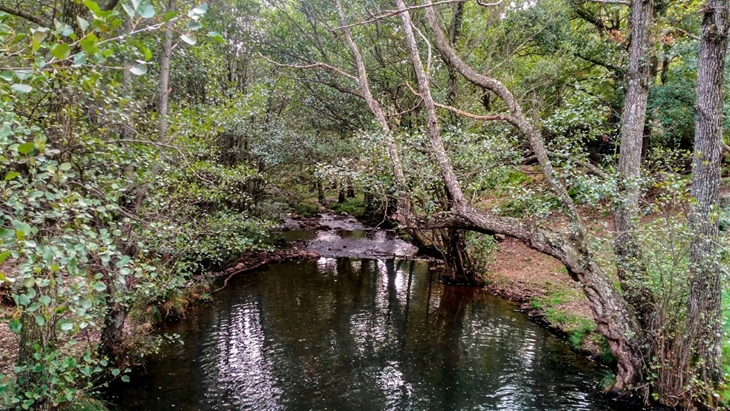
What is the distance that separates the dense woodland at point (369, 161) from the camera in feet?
10.1

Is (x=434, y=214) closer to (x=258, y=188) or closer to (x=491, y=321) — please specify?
(x=491, y=321)

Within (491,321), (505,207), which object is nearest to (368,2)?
(505,207)

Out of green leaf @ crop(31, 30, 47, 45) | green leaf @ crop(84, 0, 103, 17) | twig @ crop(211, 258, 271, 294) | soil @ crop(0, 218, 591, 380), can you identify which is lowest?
twig @ crop(211, 258, 271, 294)

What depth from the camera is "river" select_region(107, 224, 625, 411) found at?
6586mm

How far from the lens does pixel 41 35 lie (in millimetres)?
1763

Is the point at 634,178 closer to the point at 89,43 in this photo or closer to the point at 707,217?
the point at 707,217

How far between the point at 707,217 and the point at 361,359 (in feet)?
20.7

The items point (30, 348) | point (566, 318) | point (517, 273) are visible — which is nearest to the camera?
point (30, 348)

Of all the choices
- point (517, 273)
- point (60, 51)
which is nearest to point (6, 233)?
point (60, 51)

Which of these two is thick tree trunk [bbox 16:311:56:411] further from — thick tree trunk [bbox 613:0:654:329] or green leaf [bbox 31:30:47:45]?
thick tree trunk [bbox 613:0:654:329]

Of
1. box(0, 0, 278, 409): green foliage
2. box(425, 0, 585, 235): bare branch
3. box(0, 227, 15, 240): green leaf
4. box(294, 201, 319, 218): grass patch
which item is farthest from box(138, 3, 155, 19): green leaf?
box(294, 201, 319, 218): grass patch

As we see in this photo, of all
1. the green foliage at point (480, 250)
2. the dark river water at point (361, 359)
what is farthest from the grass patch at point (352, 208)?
the dark river water at point (361, 359)

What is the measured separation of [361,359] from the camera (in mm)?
8016

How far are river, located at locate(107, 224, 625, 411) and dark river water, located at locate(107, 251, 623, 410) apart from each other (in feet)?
0.08
